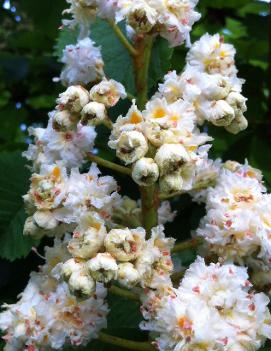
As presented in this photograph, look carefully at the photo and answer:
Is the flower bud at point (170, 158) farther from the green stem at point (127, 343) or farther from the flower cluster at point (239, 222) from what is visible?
the green stem at point (127, 343)

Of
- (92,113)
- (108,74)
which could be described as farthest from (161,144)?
(108,74)

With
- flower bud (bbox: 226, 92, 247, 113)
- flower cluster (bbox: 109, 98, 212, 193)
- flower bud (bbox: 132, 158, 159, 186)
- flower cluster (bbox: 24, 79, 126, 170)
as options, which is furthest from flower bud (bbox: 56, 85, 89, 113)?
flower bud (bbox: 226, 92, 247, 113)

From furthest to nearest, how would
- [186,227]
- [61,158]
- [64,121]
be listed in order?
[186,227]
[61,158]
[64,121]

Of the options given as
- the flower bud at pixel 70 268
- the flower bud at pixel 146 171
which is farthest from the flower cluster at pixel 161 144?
the flower bud at pixel 70 268

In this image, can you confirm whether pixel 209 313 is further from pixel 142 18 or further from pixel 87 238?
pixel 142 18

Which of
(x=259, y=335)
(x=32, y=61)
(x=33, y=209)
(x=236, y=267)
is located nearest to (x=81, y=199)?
(x=33, y=209)

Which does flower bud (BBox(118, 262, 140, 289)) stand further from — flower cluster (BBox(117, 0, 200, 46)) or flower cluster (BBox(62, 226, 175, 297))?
flower cluster (BBox(117, 0, 200, 46))

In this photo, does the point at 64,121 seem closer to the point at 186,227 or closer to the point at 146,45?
the point at 146,45
